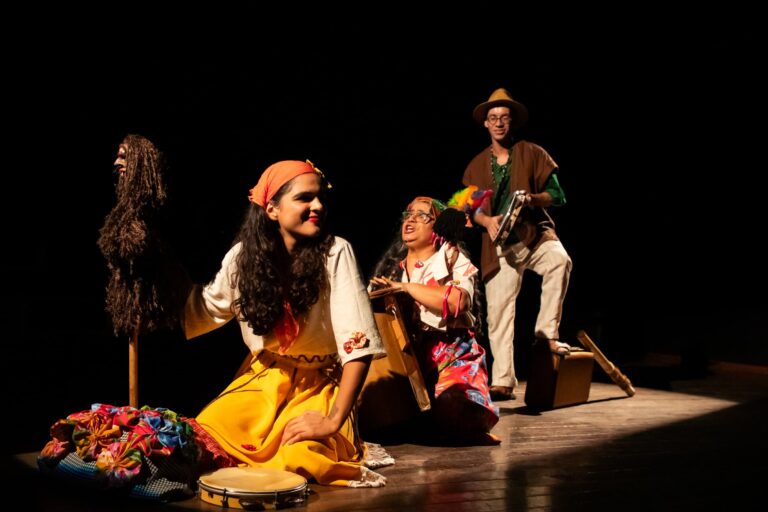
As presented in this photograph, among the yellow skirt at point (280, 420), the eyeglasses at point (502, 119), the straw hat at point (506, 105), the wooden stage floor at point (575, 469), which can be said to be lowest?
the wooden stage floor at point (575, 469)

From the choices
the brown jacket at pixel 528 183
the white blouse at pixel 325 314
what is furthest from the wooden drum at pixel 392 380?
the brown jacket at pixel 528 183

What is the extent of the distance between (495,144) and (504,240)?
0.60 meters

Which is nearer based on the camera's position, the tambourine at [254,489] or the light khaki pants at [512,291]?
the tambourine at [254,489]

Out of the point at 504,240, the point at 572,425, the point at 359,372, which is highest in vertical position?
the point at 504,240

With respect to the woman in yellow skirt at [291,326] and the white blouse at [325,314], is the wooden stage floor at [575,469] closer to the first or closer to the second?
the woman in yellow skirt at [291,326]

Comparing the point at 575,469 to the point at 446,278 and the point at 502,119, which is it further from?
the point at 502,119

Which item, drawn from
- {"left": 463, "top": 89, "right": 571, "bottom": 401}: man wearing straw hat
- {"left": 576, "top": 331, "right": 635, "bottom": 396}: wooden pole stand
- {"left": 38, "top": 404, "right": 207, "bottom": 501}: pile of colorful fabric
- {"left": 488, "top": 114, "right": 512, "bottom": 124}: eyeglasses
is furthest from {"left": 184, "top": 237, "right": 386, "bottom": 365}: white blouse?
{"left": 576, "top": 331, "right": 635, "bottom": 396}: wooden pole stand

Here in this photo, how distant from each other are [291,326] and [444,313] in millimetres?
986

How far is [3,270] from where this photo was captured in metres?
5.64

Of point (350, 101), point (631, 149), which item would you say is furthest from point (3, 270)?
point (631, 149)

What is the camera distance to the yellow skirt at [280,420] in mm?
2795

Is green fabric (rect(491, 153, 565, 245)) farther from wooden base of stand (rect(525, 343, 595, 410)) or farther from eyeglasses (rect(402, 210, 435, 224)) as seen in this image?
eyeglasses (rect(402, 210, 435, 224))

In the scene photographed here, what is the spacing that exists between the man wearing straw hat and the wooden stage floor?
38 centimetres

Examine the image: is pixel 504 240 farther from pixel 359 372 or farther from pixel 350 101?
pixel 359 372
